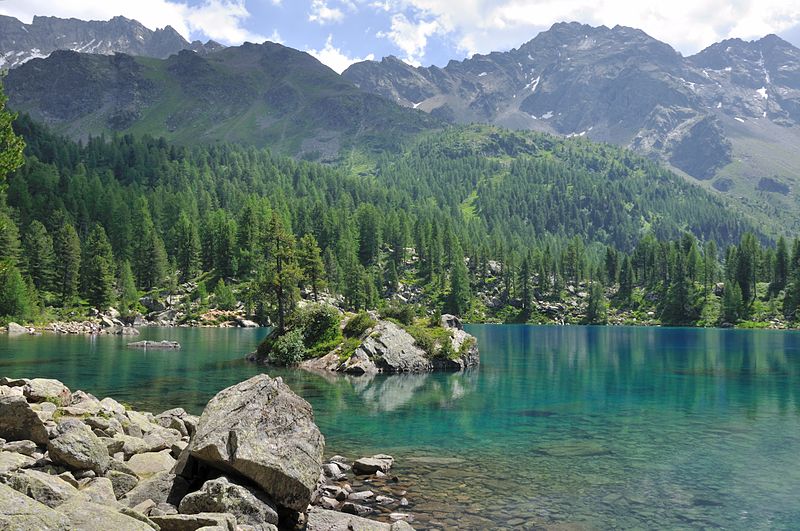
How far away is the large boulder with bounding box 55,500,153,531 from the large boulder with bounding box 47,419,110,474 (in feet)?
24.2

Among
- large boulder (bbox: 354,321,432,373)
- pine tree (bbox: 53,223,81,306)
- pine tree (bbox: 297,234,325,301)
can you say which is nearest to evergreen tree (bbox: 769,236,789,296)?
pine tree (bbox: 297,234,325,301)

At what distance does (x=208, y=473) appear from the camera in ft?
60.6

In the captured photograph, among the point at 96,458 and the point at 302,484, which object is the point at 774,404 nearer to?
the point at 302,484

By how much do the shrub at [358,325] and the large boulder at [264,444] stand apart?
53001mm

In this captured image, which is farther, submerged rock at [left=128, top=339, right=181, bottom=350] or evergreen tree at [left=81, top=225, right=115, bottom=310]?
evergreen tree at [left=81, top=225, right=115, bottom=310]

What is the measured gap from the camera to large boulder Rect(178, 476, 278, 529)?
16.2 m

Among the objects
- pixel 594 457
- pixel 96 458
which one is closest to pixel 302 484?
pixel 96 458

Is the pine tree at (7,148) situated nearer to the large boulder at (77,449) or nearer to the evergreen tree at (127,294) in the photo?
the large boulder at (77,449)

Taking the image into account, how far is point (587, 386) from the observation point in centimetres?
5738

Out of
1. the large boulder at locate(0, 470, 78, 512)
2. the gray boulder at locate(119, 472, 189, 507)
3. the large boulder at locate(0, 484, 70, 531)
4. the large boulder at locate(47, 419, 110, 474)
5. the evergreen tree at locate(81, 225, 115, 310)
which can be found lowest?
the gray boulder at locate(119, 472, 189, 507)

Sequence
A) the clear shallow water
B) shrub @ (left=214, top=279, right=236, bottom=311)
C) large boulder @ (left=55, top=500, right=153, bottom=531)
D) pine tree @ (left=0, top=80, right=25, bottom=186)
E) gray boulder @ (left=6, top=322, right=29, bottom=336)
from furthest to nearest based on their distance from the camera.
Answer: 1. shrub @ (left=214, top=279, right=236, bottom=311)
2. gray boulder @ (left=6, top=322, right=29, bottom=336)
3. pine tree @ (left=0, top=80, right=25, bottom=186)
4. the clear shallow water
5. large boulder @ (left=55, top=500, right=153, bottom=531)

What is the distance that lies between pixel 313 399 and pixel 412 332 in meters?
29.6

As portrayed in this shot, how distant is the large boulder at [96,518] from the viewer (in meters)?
11.1

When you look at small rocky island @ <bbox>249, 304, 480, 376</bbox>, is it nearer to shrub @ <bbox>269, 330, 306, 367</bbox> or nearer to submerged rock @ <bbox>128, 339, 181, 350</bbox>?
A: shrub @ <bbox>269, 330, 306, 367</bbox>
